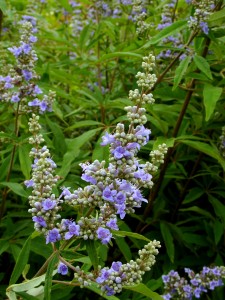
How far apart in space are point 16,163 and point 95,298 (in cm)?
123

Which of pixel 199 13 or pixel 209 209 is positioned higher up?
pixel 199 13

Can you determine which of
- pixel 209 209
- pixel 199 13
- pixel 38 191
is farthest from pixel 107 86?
pixel 38 191

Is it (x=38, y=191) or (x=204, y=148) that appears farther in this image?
(x=204, y=148)

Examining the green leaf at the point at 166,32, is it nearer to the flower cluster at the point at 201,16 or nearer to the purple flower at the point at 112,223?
the flower cluster at the point at 201,16

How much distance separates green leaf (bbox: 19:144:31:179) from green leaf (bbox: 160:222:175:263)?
1.21 m

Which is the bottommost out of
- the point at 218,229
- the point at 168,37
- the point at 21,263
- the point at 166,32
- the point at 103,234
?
the point at 218,229

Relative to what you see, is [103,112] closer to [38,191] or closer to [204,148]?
[204,148]

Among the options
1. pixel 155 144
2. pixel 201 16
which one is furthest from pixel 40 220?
pixel 201 16

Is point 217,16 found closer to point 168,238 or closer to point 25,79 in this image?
point 25,79

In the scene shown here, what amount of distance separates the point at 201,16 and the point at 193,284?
1763mm

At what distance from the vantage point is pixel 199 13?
10.6ft

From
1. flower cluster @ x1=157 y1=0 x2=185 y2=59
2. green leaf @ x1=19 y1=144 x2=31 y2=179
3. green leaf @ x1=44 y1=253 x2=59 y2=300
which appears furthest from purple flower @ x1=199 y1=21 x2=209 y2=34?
A: green leaf @ x1=44 y1=253 x2=59 y2=300

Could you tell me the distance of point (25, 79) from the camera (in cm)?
316

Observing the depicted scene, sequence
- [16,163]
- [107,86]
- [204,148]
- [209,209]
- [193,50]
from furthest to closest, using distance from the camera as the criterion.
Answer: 1. [107,86]
2. [209,209]
3. [16,163]
4. [193,50]
5. [204,148]
